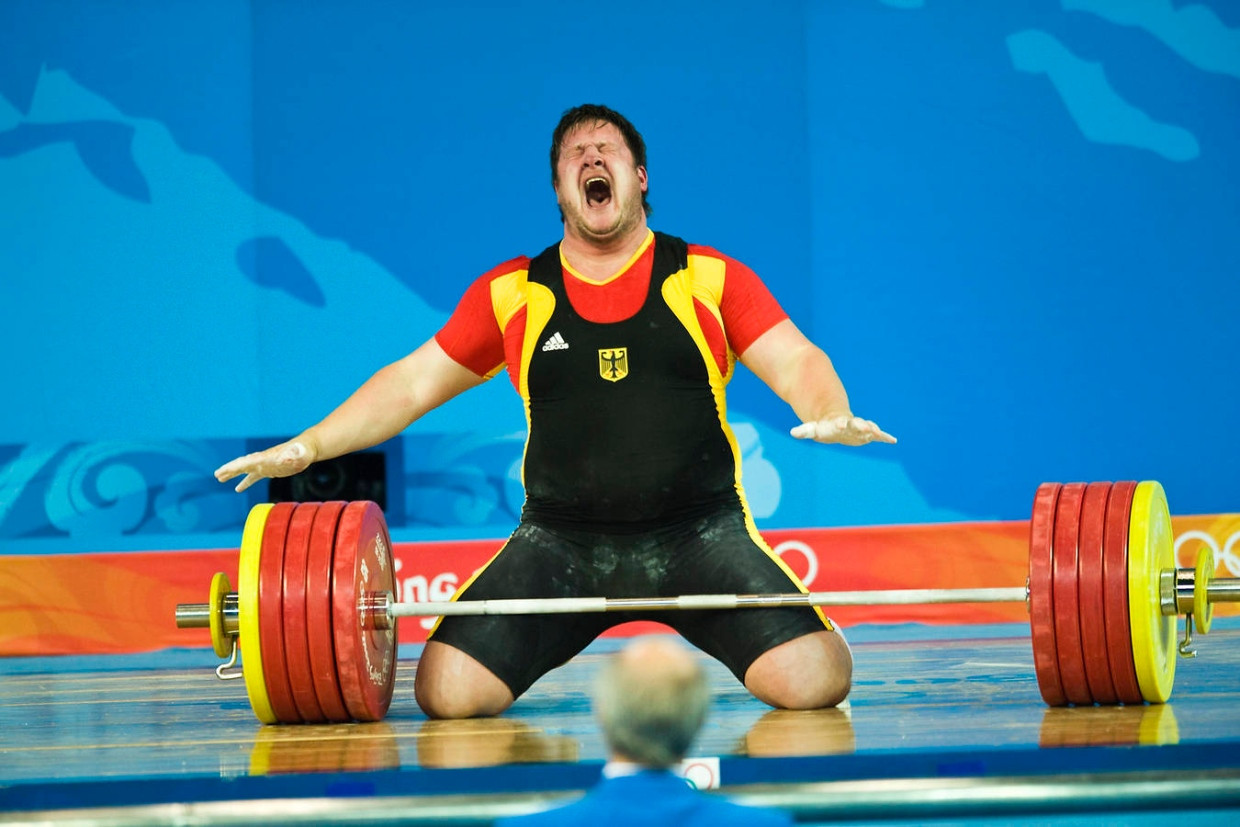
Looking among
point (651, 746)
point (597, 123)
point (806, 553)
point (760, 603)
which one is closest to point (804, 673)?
point (760, 603)

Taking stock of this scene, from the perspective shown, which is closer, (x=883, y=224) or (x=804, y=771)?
(x=804, y=771)

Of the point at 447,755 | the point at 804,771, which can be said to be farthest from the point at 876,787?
the point at 447,755

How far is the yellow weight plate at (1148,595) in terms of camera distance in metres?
3.01

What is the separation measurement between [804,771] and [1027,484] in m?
4.55

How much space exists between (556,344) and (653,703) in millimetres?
2175

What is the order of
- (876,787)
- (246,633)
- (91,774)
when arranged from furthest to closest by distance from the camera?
(246,633), (91,774), (876,787)

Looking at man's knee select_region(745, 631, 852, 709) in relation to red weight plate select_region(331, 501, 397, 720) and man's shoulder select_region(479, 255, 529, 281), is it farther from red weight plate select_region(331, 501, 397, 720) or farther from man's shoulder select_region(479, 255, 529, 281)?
man's shoulder select_region(479, 255, 529, 281)

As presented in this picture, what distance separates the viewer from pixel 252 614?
3.17m

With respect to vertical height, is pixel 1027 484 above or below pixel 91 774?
above

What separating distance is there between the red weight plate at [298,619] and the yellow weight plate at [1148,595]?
157 centimetres

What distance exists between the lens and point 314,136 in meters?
6.89

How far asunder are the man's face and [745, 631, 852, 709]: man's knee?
99 cm

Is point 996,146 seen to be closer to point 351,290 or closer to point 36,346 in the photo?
point 351,290

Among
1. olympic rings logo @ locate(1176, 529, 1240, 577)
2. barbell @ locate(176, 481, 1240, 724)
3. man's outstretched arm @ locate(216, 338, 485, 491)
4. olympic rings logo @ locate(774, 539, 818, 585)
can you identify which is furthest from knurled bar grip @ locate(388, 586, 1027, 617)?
olympic rings logo @ locate(1176, 529, 1240, 577)
